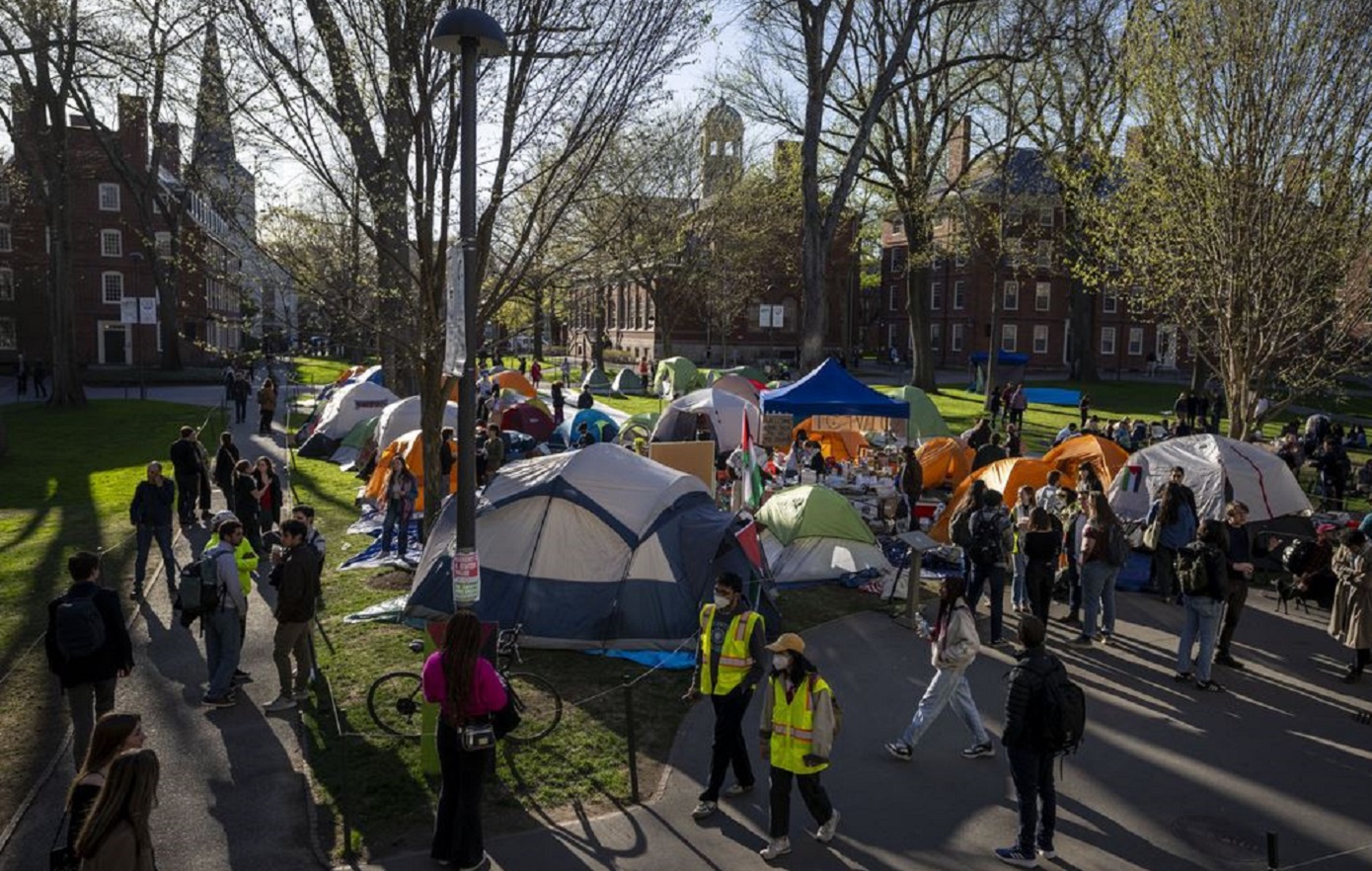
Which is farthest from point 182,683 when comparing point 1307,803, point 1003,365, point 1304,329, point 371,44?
point 1003,365

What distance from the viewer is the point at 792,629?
11.9m

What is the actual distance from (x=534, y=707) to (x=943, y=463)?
44.9ft

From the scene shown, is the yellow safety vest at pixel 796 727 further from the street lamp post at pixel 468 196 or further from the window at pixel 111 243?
the window at pixel 111 243

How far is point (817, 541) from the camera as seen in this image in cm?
1408

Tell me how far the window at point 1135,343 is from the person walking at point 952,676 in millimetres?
59883

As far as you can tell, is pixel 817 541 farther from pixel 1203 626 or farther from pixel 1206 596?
pixel 1206 596

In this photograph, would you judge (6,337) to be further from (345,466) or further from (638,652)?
(638,652)

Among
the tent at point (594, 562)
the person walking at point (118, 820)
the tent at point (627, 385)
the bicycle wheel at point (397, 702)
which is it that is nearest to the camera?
the person walking at point (118, 820)

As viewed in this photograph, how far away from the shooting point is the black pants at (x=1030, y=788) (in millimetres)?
6605

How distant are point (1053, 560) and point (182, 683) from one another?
919 cm

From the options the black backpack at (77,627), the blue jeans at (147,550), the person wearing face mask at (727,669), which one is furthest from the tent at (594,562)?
the black backpack at (77,627)

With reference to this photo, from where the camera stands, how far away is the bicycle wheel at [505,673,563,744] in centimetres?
859

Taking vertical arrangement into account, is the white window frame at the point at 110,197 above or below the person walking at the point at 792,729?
above

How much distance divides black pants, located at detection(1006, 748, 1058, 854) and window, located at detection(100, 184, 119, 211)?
59.0 metres
